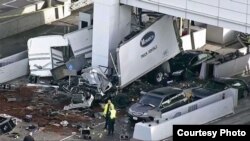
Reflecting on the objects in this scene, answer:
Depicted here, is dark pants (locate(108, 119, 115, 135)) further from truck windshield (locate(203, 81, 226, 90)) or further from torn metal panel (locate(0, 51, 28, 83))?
torn metal panel (locate(0, 51, 28, 83))

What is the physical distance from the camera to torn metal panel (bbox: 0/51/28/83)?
4412 cm

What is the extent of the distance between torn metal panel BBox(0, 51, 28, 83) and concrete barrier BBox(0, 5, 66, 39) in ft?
18.2

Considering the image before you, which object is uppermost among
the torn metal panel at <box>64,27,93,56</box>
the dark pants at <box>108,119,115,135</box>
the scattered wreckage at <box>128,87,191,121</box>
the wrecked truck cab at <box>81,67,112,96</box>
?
the torn metal panel at <box>64,27,93,56</box>

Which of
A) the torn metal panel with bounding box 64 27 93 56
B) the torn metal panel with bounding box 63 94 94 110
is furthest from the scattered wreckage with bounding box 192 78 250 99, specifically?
the torn metal panel with bounding box 64 27 93 56

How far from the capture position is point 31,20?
172ft

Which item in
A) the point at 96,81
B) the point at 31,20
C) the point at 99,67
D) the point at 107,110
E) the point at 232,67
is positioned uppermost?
the point at 31,20

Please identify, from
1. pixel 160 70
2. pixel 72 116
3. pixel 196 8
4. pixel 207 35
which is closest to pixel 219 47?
pixel 207 35

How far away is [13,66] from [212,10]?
1055 cm

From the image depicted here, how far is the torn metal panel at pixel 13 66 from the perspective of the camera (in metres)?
44.1

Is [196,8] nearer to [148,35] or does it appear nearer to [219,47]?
[148,35]

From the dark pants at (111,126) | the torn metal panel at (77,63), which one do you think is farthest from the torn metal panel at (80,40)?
the dark pants at (111,126)

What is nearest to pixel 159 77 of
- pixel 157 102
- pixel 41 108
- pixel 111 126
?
pixel 157 102

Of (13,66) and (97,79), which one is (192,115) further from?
(13,66)

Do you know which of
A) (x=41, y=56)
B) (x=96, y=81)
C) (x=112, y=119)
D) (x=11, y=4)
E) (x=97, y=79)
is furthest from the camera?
(x=11, y=4)
